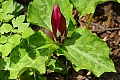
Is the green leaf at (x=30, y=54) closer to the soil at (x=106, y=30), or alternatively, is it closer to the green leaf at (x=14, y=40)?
the green leaf at (x=14, y=40)

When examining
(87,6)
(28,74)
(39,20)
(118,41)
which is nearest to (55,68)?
(28,74)

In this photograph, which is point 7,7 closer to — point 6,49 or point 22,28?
point 22,28

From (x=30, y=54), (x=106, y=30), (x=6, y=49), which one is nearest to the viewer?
(x=6, y=49)

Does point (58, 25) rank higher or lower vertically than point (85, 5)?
lower

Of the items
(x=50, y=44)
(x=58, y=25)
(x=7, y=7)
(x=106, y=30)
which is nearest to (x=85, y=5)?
(x=58, y=25)

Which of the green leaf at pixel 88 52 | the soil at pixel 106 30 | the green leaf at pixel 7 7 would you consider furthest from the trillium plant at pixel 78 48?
the soil at pixel 106 30

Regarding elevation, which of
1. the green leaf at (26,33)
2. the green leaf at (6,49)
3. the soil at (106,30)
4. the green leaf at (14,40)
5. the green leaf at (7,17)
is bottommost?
the soil at (106,30)

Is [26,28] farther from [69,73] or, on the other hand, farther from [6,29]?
[69,73]

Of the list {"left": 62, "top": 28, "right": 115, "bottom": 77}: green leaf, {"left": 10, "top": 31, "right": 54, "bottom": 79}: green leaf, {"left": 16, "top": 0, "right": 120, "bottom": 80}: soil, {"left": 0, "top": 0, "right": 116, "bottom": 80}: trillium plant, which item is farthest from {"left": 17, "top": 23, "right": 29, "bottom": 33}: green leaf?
{"left": 16, "top": 0, "right": 120, "bottom": 80}: soil
